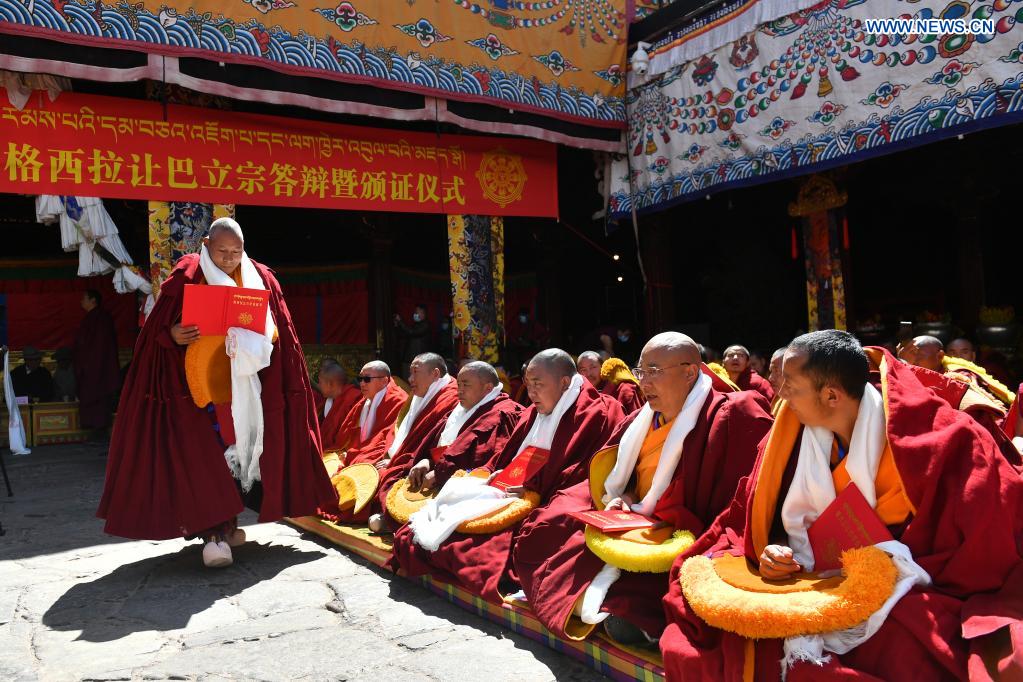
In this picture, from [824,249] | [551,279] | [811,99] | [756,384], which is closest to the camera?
[756,384]

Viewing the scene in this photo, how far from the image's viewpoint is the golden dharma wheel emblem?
846cm

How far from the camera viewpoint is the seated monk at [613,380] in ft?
16.8

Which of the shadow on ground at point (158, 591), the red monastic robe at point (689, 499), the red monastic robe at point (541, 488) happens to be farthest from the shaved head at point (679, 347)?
the shadow on ground at point (158, 591)

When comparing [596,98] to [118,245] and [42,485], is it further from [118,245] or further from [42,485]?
[42,485]

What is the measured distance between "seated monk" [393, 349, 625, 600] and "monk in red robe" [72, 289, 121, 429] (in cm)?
713

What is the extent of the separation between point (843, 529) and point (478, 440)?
2.36m

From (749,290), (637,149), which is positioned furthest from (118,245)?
(749,290)

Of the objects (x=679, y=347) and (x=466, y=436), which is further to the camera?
(x=466, y=436)

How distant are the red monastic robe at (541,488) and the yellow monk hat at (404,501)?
0.38 metres

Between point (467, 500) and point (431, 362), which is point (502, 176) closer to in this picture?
point (431, 362)

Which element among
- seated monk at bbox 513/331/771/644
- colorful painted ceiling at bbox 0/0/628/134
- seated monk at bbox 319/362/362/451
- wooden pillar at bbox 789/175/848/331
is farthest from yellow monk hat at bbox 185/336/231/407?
wooden pillar at bbox 789/175/848/331

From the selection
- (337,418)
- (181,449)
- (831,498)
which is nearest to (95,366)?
(337,418)

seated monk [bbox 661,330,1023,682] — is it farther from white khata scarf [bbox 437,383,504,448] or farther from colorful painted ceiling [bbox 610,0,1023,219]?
colorful painted ceiling [bbox 610,0,1023,219]

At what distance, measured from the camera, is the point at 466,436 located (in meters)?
4.19
